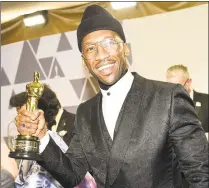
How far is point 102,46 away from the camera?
179cm

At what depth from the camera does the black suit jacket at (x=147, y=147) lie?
1.55 meters

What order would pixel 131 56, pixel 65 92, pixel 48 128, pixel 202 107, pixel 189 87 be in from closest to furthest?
pixel 48 128 < pixel 189 87 < pixel 202 107 < pixel 131 56 < pixel 65 92

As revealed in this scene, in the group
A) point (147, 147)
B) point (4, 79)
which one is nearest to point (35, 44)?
point (4, 79)

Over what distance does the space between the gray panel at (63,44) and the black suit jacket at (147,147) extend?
10.6 ft

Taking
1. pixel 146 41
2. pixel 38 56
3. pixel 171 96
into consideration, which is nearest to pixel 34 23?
pixel 38 56

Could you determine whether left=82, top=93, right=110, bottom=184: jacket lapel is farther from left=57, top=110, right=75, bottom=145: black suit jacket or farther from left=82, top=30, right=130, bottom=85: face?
left=57, top=110, right=75, bottom=145: black suit jacket

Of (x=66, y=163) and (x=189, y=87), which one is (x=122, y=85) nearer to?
(x=66, y=163)

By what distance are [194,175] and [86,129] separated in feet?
2.14

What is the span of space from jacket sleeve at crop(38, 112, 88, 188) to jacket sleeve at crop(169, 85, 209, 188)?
0.52m

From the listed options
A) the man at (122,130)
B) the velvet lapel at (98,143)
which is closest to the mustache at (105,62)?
the man at (122,130)

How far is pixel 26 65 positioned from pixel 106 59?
368cm

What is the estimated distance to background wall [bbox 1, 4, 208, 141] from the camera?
14.1ft

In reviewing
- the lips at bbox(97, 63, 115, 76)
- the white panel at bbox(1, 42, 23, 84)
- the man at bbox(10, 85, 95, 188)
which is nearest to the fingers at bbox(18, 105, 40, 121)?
the lips at bbox(97, 63, 115, 76)

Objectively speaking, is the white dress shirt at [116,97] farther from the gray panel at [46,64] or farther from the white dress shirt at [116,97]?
the gray panel at [46,64]
